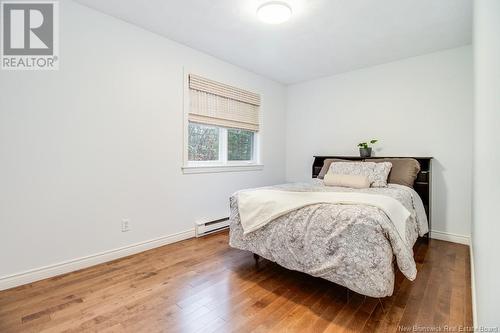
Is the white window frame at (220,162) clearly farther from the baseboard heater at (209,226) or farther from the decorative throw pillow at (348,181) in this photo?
the decorative throw pillow at (348,181)

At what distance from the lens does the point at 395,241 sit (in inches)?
59.2

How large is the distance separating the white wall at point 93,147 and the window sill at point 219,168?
0.25 ft

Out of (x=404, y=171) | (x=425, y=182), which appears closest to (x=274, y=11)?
(x=404, y=171)

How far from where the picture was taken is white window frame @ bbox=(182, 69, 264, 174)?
9.74 feet

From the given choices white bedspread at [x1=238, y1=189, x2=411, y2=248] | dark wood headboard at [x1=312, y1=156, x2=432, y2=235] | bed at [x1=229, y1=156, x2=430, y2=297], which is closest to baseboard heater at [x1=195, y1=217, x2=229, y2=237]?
white bedspread at [x1=238, y1=189, x2=411, y2=248]

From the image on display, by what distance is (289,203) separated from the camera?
1.92 meters

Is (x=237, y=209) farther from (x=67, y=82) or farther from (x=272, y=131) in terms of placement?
(x=272, y=131)

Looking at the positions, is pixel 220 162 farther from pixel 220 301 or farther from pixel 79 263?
pixel 220 301

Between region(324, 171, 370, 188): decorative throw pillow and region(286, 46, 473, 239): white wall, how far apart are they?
3.23 ft

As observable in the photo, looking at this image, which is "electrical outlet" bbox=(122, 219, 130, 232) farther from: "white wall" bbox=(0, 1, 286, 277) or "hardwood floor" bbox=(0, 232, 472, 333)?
"hardwood floor" bbox=(0, 232, 472, 333)

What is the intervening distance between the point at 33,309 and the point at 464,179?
4.16 meters

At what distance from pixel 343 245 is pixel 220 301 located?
92cm

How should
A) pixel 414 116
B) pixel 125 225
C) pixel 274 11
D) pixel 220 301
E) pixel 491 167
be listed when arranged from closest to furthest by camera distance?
pixel 491 167
pixel 220 301
pixel 274 11
pixel 125 225
pixel 414 116

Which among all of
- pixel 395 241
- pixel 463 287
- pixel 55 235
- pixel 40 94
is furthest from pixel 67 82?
pixel 463 287
